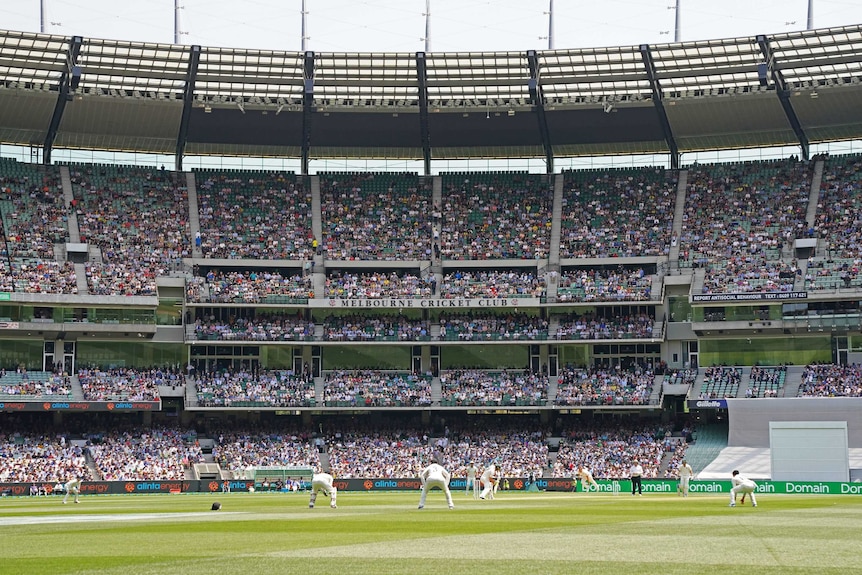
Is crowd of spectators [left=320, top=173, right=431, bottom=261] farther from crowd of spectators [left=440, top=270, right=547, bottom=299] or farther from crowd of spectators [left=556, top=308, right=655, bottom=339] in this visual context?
crowd of spectators [left=556, top=308, right=655, bottom=339]

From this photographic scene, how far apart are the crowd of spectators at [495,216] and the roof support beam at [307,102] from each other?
10948 millimetres

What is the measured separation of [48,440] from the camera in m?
72.4

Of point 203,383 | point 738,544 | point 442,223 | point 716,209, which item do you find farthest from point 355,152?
point 738,544

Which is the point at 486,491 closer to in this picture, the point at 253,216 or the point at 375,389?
the point at 375,389

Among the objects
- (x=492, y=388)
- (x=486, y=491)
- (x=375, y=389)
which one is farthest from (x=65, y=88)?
(x=486, y=491)

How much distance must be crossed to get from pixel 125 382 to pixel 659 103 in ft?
137

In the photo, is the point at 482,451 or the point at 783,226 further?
the point at 783,226

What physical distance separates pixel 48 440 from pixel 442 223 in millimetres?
32154

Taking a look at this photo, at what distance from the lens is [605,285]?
79000 mm

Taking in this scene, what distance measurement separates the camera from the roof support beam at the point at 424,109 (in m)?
75.8

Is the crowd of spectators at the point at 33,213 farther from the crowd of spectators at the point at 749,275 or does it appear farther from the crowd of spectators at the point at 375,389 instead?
the crowd of spectators at the point at 749,275

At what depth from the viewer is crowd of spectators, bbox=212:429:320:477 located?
72312mm

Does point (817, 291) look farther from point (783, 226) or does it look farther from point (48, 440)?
point (48, 440)

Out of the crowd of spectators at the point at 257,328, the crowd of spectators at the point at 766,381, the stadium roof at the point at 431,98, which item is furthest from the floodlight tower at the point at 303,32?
the crowd of spectators at the point at 766,381
